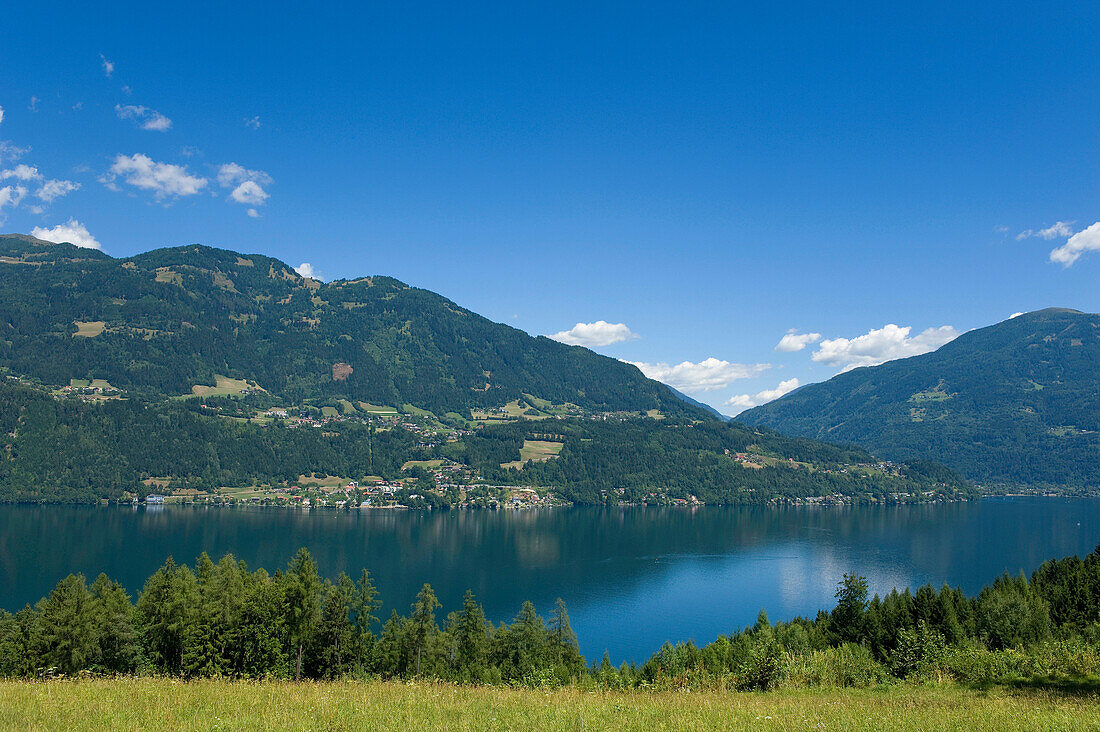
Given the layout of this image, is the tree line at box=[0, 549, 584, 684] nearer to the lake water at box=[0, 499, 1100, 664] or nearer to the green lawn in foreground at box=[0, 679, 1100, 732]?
the green lawn in foreground at box=[0, 679, 1100, 732]

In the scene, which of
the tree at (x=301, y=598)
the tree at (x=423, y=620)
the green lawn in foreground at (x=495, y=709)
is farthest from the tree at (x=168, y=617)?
the green lawn in foreground at (x=495, y=709)

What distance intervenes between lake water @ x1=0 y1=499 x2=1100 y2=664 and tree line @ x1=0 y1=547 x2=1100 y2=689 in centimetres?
2298

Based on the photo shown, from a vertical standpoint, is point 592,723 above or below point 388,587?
above

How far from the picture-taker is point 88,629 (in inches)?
1281

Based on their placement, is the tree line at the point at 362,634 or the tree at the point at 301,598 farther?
the tree at the point at 301,598

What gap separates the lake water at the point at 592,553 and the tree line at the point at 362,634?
22982 mm

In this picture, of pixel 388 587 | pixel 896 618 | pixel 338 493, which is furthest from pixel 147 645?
pixel 338 493

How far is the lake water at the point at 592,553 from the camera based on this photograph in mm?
80250

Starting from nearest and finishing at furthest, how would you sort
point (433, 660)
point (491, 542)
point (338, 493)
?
point (433, 660) < point (491, 542) < point (338, 493)

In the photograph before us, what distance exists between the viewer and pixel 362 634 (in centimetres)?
3841

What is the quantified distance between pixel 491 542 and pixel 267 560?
136 feet

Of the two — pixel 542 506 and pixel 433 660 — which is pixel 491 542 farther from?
pixel 433 660

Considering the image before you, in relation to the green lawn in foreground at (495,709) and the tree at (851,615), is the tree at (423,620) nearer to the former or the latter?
the green lawn in foreground at (495,709)

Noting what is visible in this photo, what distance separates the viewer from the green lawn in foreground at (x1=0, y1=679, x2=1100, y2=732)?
970cm
